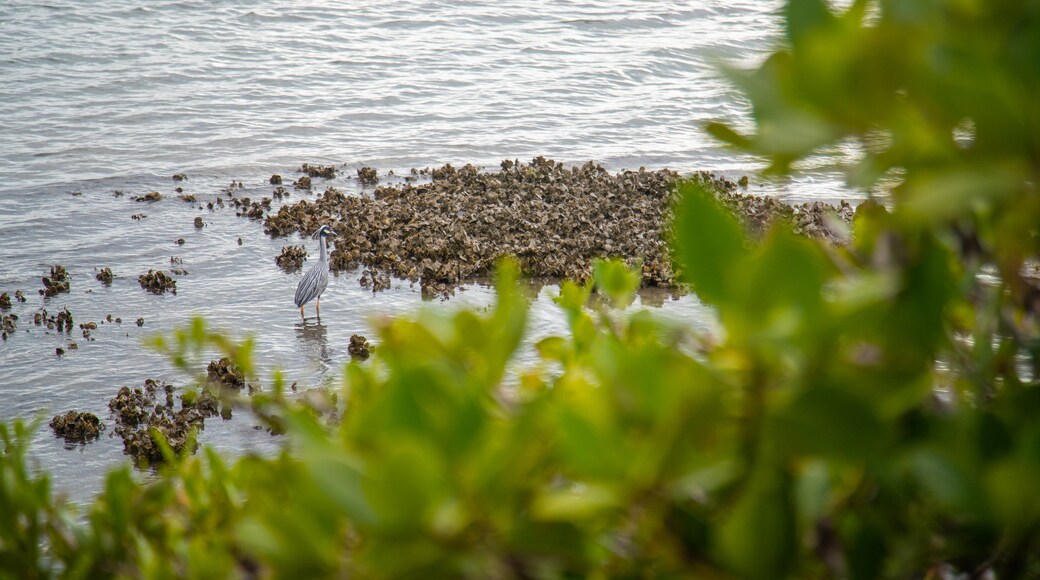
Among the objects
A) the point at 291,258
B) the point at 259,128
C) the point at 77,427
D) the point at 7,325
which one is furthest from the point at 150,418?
the point at 259,128

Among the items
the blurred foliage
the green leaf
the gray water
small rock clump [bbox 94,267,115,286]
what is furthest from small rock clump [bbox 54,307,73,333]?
the green leaf

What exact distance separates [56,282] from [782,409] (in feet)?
26.5

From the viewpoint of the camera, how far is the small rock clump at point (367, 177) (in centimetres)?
1015

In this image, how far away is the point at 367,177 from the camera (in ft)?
33.4

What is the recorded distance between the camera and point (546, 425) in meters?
0.65

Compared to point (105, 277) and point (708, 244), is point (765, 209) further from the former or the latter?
point (708, 244)

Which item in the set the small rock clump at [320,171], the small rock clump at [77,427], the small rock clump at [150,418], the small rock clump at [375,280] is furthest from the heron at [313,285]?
the small rock clump at [320,171]

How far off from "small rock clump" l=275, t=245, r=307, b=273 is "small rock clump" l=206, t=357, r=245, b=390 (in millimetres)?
2149

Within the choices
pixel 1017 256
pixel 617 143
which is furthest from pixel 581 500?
pixel 617 143

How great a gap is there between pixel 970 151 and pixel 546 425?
0.32 metres

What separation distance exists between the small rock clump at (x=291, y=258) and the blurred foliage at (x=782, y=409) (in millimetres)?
7758

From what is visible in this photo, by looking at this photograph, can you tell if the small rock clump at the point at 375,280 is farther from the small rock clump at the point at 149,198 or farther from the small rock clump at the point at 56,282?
the small rock clump at the point at 149,198

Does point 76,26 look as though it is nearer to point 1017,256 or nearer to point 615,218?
point 615,218

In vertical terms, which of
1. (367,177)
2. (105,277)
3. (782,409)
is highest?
(782,409)
